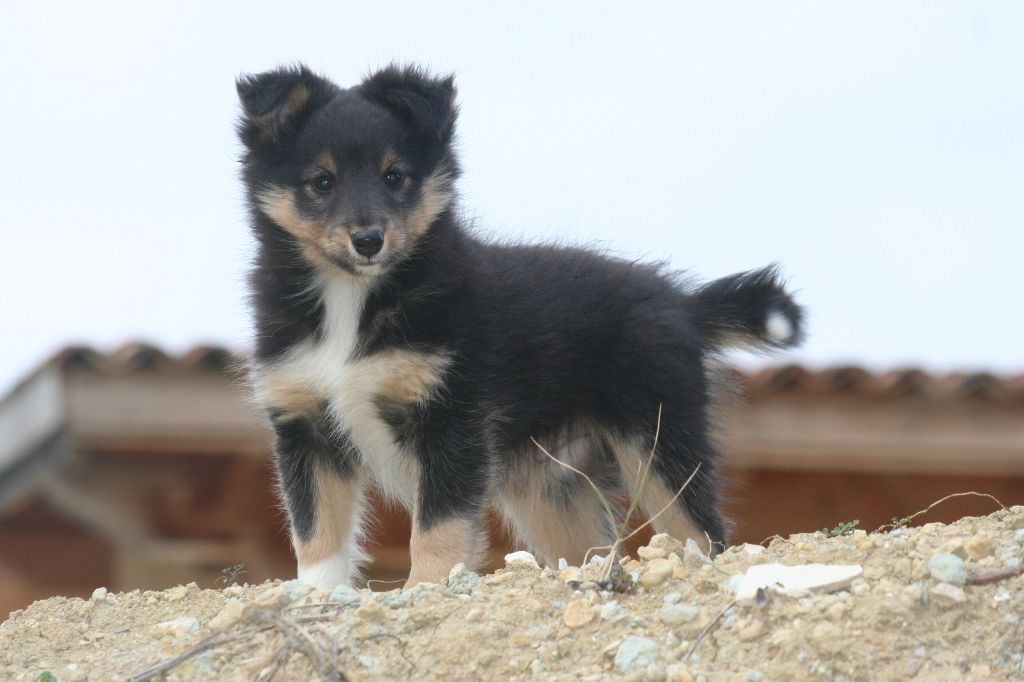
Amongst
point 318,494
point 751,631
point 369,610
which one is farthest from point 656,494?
point 751,631

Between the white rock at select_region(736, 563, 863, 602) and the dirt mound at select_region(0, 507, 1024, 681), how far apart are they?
1 centimetres

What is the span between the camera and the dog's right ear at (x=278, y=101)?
16.3 feet

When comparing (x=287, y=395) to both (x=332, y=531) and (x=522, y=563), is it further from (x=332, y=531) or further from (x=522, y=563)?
(x=522, y=563)

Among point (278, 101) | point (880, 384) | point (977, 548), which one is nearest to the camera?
point (977, 548)

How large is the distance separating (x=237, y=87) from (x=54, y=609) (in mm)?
1868

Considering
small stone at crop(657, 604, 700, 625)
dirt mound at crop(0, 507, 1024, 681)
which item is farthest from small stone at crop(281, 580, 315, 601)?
small stone at crop(657, 604, 700, 625)

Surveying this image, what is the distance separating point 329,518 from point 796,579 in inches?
77.7

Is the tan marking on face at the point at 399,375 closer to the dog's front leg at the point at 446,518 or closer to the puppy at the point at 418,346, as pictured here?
the puppy at the point at 418,346

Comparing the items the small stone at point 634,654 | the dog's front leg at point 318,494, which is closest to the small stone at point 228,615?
the small stone at point 634,654

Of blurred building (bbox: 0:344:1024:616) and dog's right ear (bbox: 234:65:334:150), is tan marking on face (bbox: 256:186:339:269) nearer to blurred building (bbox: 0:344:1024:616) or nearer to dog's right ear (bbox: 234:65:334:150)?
dog's right ear (bbox: 234:65:334:150)

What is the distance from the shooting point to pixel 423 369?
4730 millimetres

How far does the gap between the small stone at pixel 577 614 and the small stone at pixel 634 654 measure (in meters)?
0.15

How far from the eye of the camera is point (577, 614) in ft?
11.3

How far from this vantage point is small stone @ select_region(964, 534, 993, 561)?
3.50 metres
